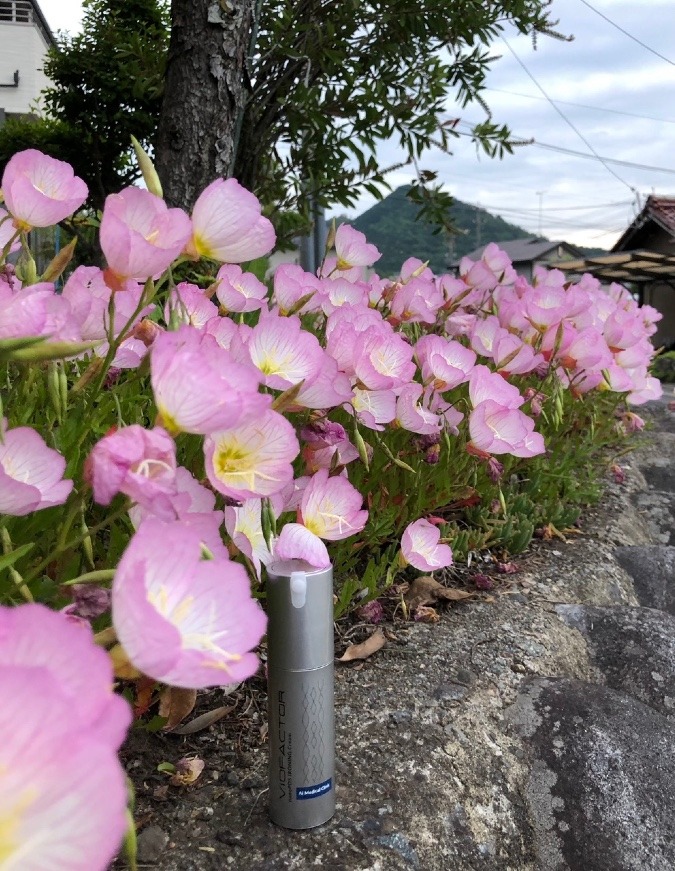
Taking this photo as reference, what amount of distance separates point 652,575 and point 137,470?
2.14 m

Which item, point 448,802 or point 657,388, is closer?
point 448,802

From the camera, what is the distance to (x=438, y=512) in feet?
7.25

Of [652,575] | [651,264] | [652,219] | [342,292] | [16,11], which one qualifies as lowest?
[651,264]

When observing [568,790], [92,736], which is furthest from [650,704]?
[92,736]

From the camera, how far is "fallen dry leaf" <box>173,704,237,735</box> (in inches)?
47.2

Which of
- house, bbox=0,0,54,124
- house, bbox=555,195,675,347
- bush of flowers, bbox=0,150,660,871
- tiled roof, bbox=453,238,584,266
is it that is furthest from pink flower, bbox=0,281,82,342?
tiled roof, bbox=453,238,584,266

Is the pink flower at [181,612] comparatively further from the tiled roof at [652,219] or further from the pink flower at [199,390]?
the tiled roof at [652,219]

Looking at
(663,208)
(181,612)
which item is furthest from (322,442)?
(663,208)

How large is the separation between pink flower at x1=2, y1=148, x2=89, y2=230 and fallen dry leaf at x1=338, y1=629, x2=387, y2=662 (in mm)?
914

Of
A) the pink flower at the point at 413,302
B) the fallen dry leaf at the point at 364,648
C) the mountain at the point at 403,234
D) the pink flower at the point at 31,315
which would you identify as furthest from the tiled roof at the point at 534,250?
the pink flower at the point at 31,315

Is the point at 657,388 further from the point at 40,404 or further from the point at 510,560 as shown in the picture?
the point at 40,404

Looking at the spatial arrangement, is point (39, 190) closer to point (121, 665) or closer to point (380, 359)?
point (380, 359)

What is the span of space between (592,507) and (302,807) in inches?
82.9

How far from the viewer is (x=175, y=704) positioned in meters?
1.15
